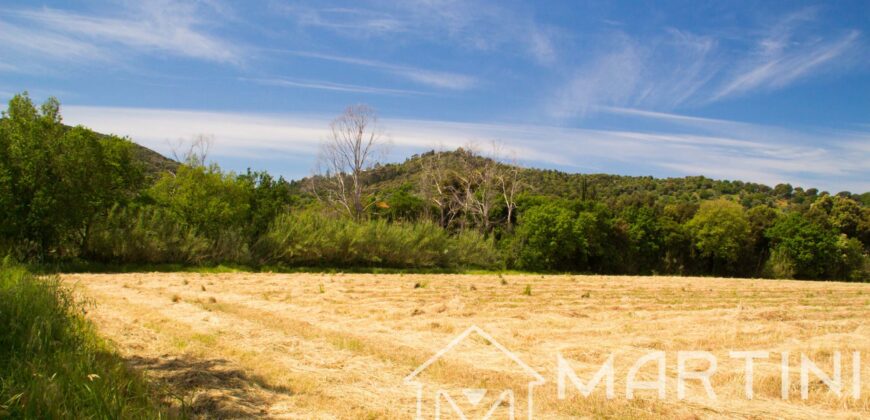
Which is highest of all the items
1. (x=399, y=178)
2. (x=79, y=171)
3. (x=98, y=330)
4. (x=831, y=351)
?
(x=399, y=178)

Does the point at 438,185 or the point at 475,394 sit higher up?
the point at 438,185

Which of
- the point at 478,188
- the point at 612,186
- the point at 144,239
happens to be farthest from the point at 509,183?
the point at 612,186

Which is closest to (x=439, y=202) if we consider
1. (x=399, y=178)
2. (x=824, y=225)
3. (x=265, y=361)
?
(x=399, y=178)

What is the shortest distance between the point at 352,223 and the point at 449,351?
2584 centimetres

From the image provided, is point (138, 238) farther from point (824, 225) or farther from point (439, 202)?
point (824, 225)

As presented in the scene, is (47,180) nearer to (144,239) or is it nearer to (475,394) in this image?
(144,239)

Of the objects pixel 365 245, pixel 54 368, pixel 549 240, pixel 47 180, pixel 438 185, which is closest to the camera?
pixel 54 368

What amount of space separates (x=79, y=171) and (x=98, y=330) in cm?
1759

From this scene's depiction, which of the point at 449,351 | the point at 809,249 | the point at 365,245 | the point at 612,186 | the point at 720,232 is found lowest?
the point at 449,351

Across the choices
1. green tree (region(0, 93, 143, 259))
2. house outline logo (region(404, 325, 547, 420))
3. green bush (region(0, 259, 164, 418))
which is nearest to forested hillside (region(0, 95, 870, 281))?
green tree (region(0, 93, 143, 259))

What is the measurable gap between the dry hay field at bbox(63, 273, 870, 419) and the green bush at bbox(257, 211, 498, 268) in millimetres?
14212

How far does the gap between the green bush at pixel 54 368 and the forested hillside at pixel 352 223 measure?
14741 millimetres

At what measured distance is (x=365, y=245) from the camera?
33750 millimetres

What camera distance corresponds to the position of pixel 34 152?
22094 mm
